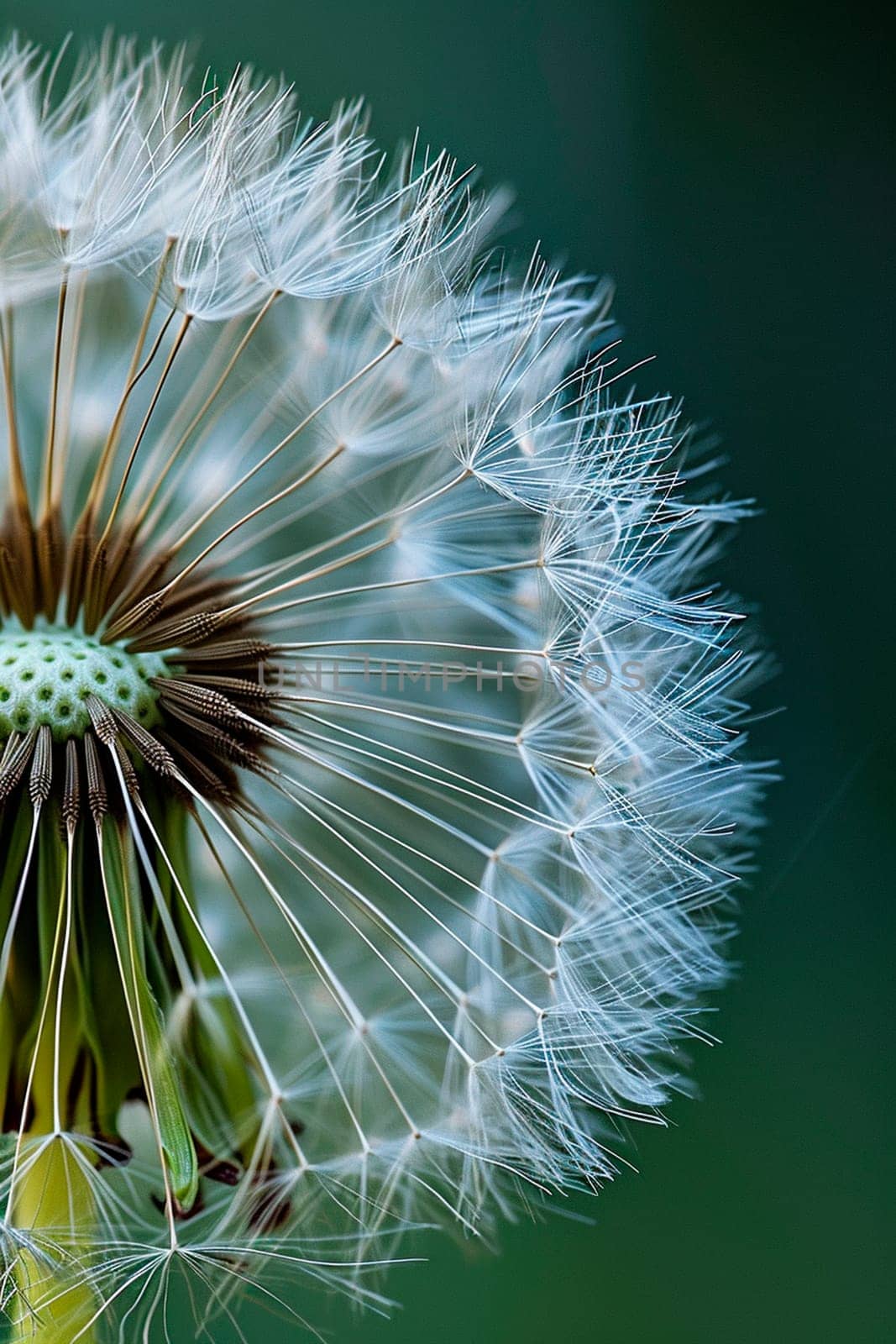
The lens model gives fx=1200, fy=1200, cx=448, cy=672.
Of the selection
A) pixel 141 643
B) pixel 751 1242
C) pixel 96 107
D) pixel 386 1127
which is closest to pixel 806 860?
pixel 751 1242

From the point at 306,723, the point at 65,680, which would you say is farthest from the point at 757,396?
the point at 65,680

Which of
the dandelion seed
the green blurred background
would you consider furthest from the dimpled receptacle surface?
the green blurred background

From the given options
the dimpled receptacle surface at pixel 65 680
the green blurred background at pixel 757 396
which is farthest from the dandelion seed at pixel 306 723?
the green blurred background at pixel 757 396

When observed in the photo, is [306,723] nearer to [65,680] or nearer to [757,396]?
[65,680]

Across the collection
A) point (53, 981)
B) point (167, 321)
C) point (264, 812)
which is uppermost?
point (167, 321)

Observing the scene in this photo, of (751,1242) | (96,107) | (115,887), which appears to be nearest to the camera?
(115,887)

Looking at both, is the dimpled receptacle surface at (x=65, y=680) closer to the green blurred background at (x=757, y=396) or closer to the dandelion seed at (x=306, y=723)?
the dandelion seed at (x=306, y=723)

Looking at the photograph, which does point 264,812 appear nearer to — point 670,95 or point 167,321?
point 167,321

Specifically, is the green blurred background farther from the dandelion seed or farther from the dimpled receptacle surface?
the dimpled receptacle surface
